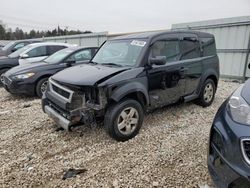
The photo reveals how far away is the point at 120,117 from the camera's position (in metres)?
3.68

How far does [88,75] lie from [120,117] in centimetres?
84

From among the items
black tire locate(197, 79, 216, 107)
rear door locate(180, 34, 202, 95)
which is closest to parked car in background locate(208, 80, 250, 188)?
rear door locate(180, 34, 202, 95)

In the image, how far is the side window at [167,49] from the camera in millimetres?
4310

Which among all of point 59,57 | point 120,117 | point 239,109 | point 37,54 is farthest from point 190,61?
point 37,54

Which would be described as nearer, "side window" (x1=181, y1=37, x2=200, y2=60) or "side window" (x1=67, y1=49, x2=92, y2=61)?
"side window" (x1=181, y1=37, x2=200, y2=60)

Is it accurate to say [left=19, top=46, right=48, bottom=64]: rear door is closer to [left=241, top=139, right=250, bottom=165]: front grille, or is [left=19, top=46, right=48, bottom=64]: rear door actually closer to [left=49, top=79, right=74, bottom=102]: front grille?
[left=49, top=79, right=74, bottom=102]: front grille

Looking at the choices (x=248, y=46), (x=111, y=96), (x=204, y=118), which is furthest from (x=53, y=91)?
(x=248, y=46)

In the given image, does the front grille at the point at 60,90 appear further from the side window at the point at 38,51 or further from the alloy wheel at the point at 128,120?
the side window at the point at 38,51

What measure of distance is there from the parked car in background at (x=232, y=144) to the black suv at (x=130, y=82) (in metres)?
1.70

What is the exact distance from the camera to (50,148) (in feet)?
12.1

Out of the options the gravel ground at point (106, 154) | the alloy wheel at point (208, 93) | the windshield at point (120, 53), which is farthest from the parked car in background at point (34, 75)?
the alloy wheel at point (208, 93)

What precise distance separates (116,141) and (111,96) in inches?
31.2

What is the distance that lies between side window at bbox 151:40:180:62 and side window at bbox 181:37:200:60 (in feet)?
0.59

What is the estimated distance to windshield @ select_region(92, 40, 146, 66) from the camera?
4.18 m
